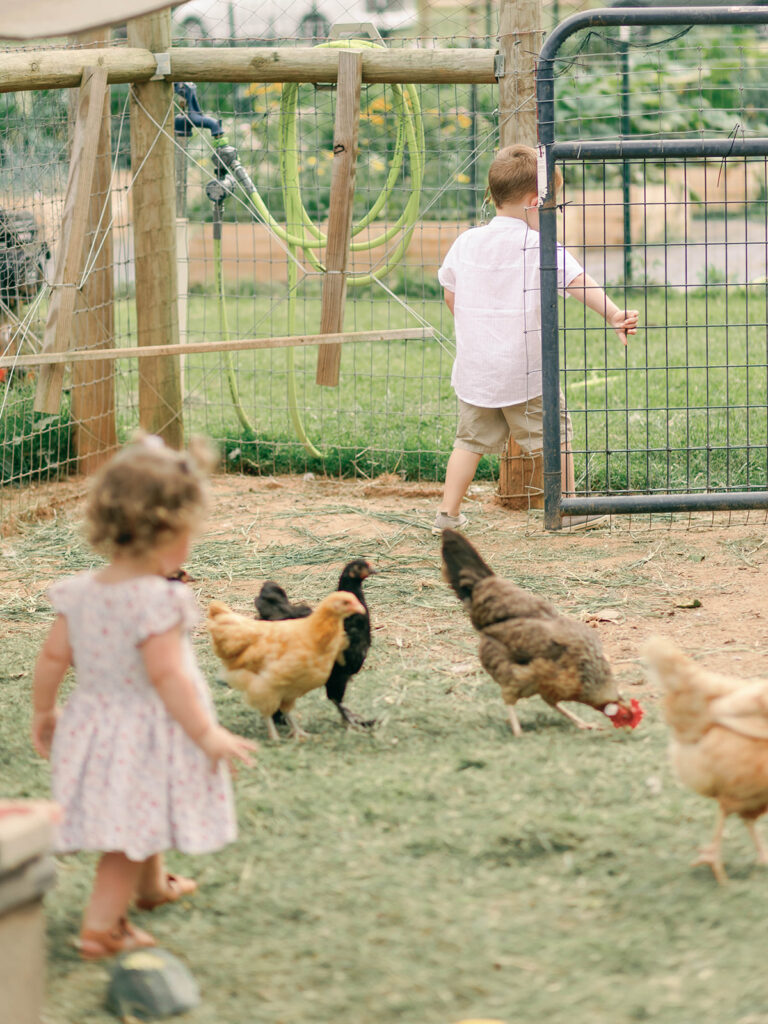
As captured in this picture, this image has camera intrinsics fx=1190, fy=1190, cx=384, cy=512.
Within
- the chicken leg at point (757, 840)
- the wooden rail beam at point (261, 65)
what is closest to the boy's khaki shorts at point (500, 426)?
the wooden rail beam at point (261, 65)

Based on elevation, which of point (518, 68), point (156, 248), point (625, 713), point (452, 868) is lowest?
point (452, 868)

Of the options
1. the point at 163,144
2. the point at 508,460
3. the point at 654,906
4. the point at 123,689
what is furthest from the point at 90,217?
the point at 654,906

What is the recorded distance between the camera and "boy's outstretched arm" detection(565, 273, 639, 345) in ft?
17.7

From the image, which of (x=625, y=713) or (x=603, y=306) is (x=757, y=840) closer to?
(x=625, y=713)

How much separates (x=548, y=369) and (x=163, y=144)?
2712 mm

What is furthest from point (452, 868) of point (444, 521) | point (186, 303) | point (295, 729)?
point (186, 303)

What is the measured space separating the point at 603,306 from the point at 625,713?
2.57 m

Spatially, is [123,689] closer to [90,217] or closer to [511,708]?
[511,708]

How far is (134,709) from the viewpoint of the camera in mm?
2510

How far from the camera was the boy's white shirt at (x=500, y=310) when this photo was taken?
5680 mm

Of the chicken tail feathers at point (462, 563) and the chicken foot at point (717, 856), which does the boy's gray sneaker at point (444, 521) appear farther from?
the chicken foot at point (717, 856)

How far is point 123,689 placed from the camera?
2518mm

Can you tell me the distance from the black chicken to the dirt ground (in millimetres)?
730

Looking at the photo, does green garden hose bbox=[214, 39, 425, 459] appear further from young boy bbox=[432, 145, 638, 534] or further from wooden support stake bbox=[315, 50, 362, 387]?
young boy bbox=[432, 145, 638, 534]
